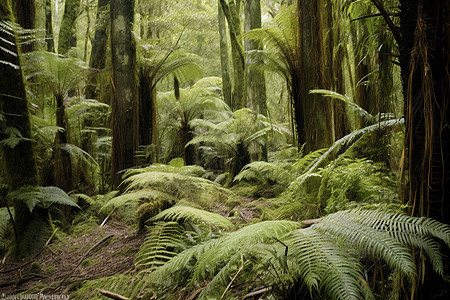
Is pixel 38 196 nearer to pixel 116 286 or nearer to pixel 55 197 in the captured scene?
pixel 55 197

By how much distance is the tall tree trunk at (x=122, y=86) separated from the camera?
4.05 metres

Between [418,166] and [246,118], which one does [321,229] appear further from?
[246,118]

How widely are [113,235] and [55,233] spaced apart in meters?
0.68

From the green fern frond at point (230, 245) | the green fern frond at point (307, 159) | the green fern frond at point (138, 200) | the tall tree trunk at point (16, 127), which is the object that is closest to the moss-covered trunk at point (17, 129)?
the tall tree trunk at point (16, 127)

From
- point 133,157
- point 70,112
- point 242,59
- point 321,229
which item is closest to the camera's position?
point 321,229

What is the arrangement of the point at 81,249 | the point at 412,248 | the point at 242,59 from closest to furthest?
the point at 412,248 → the point at 81,249 → the point at 242,59

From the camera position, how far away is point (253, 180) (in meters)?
5.27

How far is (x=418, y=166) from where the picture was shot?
116 cm

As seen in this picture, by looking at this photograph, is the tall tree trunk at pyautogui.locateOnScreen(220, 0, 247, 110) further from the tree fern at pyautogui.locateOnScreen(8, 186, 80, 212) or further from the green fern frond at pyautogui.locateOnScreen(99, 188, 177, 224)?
the tree fern at pyautogui.locateOnScreen(8, 186, 80, 212)

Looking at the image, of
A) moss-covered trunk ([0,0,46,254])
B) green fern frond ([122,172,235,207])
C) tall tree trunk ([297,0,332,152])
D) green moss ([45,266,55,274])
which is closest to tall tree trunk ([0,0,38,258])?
moss-covered trunk ([0,0,46,254])

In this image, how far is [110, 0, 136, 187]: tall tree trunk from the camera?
4051mm

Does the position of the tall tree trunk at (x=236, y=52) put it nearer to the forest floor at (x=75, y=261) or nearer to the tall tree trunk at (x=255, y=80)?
the tall tree trunk at (x=255, y=80)

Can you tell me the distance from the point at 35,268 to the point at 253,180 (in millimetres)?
3576

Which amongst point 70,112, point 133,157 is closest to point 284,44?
point 133,157
